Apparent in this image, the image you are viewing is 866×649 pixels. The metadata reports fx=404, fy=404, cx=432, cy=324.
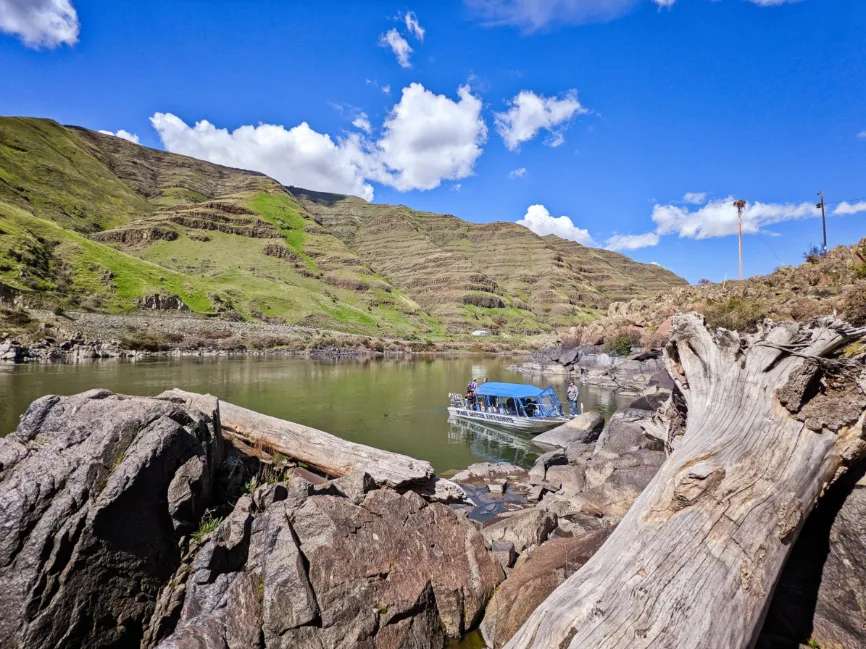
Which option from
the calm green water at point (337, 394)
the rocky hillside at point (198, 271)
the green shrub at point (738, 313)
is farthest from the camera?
the rocky hillside at point (198, 271)

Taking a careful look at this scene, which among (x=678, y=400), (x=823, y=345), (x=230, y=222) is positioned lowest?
(x=678, y=400)

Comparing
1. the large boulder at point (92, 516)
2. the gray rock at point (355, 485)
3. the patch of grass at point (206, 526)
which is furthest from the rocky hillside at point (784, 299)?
the large boulder at point (92, 516)

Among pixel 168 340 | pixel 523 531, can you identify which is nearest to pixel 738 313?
pixel 523 531

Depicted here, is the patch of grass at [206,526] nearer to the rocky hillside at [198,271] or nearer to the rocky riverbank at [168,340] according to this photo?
the rocky riverbank at [168,340]

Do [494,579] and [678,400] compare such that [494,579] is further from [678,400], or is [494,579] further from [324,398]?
[324,398]

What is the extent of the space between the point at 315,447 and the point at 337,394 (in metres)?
28.2

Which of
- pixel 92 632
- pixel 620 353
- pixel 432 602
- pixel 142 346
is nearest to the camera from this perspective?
pixel 92 632

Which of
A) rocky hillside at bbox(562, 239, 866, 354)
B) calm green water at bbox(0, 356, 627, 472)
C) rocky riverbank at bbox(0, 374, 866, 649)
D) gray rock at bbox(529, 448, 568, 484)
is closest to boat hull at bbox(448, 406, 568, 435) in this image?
calm green water at bbox(0, 356, 627, 472)

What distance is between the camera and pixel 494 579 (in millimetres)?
7465

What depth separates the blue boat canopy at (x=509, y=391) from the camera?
28.0 metres

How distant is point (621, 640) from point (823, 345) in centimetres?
467

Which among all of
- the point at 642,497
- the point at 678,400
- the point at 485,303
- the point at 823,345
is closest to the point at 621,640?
the point at 642,497

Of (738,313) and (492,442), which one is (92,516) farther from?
(738,313)

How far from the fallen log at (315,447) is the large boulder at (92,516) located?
105 inches
